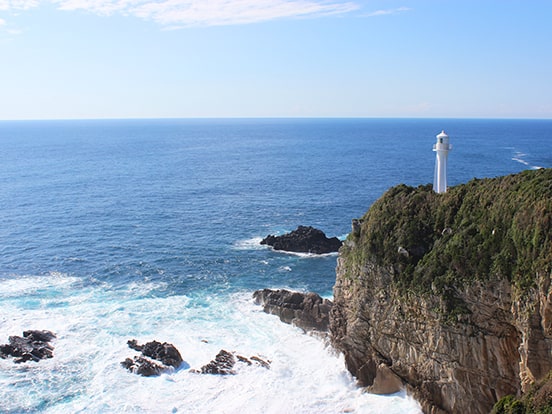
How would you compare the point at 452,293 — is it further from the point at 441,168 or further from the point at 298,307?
the point at 298,307

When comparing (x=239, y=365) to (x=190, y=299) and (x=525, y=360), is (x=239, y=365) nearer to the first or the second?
(x=190, y=299)

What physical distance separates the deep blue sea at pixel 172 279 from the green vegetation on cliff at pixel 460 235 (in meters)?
8.81

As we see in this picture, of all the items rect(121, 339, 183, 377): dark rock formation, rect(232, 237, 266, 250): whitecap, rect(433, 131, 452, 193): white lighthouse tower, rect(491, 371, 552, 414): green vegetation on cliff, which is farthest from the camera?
rect(232, 237, 266, 250): whitecap

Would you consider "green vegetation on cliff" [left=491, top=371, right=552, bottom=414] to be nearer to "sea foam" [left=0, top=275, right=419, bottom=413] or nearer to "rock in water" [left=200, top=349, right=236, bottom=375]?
"sea foam" [left=0, top=275, right=419, bottom=413]

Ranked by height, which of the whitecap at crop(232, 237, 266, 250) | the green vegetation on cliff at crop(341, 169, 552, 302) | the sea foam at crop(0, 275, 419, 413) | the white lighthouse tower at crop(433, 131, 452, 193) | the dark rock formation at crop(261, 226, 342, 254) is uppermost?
the white lighthouse tower at crop(433, 131, 452, 193)

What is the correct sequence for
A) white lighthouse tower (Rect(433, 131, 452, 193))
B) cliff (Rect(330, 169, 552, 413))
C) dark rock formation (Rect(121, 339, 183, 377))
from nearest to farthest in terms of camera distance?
1. cliff (Rect(330, 169, 552, 413))
2. dark rock formation (Rect(121, 339, 183, 377))
3. white lighthouse tower (Rect(433, 131, 452, 193))

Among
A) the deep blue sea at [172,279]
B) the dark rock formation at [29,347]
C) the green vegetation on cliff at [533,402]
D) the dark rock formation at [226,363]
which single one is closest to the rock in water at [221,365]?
the dark rock formation at [226,363]

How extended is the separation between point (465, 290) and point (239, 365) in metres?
18.0

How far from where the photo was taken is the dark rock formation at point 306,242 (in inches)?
2661

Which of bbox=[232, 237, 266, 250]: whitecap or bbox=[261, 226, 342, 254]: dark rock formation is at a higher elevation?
bbox=[261, 226, 342, 254]: dark rock formation

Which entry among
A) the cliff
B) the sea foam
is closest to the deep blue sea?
the sea foam

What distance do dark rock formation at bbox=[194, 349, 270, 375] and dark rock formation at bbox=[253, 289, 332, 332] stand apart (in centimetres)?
694

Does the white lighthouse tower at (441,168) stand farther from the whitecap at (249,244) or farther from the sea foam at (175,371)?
the whitecap at (249,244)

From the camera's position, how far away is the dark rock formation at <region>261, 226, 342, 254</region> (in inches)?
2661
